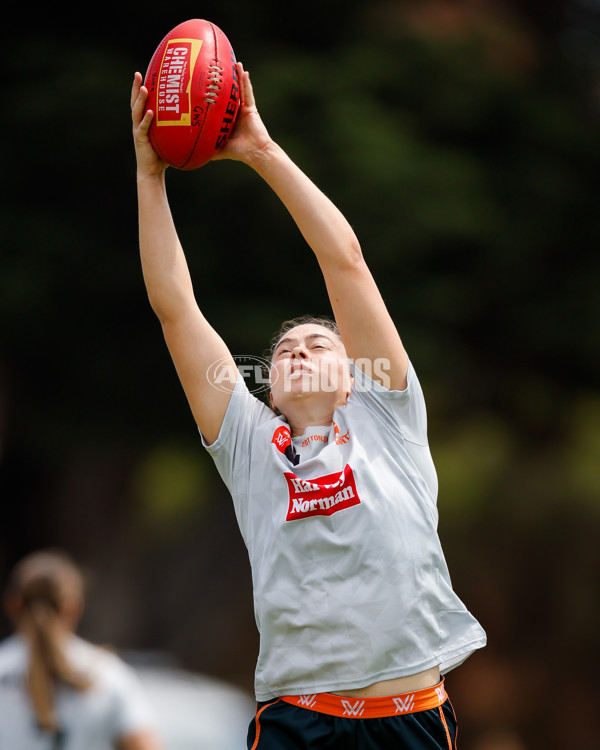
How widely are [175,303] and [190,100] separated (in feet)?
1.65

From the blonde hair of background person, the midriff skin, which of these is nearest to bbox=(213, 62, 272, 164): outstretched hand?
the midriff skin

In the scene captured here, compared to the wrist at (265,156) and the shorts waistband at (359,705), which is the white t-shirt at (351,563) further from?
the wrist at (265,156)

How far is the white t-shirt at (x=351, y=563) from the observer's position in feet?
7.29

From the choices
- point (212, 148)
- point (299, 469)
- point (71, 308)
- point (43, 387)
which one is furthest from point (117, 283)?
point (299, 469)

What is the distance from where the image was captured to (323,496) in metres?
2.27

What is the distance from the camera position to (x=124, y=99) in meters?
5.35

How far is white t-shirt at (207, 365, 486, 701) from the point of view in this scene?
87.4 inches

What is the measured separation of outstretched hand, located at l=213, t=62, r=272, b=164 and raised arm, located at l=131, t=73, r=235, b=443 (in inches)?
8.1

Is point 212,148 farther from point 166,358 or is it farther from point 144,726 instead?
point 166,358

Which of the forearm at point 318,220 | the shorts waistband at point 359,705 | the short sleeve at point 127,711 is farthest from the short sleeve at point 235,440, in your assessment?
the short sleeve at point 127,711

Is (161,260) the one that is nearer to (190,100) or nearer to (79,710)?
(190,100)

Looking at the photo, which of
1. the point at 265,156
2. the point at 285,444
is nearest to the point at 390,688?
the point at 285,444

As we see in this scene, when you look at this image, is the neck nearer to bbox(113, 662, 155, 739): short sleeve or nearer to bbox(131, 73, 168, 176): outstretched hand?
bbox(131, 73, 168, 176): outstretched hand

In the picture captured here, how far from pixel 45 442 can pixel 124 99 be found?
191 cm
